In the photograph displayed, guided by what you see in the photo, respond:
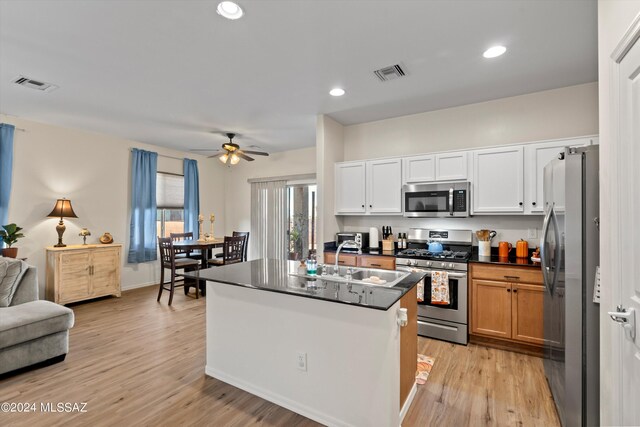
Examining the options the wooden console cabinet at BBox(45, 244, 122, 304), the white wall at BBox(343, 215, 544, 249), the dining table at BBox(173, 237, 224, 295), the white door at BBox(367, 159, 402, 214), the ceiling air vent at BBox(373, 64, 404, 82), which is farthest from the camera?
the dining table at BBox(173, 237, 224, 295)

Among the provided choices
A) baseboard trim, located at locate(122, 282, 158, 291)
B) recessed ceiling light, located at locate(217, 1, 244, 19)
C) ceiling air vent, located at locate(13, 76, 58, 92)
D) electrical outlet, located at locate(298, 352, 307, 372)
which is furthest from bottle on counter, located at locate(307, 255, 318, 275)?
baseboard trim, located at locate(122, 282, 158, 291)

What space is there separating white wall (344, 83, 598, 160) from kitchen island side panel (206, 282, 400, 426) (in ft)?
9.29

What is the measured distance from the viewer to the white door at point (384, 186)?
395 cm

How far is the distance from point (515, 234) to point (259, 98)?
Answer: 338 centimetres

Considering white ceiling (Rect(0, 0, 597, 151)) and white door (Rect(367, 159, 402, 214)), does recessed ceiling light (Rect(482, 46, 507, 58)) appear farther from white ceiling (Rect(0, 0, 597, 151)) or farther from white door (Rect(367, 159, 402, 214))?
white door (Rect(367, 159, 402, 214))

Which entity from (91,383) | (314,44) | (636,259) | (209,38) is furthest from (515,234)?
(91,383)

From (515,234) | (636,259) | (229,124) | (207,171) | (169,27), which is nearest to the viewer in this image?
(636,259)

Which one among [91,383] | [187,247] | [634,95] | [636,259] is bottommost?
[91,383]

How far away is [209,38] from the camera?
2.33m

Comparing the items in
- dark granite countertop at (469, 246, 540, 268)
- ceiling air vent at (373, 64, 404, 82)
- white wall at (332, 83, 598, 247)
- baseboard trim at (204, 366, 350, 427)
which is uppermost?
ceiling air vent at (373, 64, 404, 82)

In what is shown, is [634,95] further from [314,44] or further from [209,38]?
[209,38]

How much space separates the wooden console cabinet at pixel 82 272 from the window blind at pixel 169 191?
137 centimetres

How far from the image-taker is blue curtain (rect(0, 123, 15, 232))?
402 cm

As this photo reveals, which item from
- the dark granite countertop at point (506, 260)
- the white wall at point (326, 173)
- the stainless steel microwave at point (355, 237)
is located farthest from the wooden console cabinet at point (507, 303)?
the white wall at point (326, 173)
